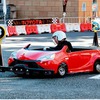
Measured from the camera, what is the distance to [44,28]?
1367 inches

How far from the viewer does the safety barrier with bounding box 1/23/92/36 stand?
106ft

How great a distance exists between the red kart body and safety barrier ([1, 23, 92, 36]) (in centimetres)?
1858

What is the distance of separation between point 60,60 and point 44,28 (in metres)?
22.3

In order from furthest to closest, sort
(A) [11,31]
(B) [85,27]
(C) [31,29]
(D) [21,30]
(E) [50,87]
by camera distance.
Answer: (B) [85,27]
(C) [31,29]
(D) [21,30]
(A) [11,31]
(E) [50,87]

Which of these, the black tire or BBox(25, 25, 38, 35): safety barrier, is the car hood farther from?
BBox(25, 25, 38, 35): safety barrier

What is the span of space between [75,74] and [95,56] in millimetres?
702

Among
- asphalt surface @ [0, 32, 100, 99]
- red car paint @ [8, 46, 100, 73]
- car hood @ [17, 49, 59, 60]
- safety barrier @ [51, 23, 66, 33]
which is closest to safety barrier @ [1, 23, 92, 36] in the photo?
safety barrier @ [51, 23, 66, 33]

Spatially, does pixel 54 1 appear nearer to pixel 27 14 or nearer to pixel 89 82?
pixel 27 14

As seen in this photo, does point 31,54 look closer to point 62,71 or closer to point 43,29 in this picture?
point 62,71

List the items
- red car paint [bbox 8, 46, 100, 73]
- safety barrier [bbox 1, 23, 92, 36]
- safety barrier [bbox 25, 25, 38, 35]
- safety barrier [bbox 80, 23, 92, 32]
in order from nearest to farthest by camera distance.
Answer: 1. red car paint [bbox 8, 46, 100, 73]
2. safety barrier [bbox 1, 23, 92, 36]
3. safety barrier [bbox 25, 25, 38, 35]
4. safety barrier [bbox 80, 23, 92, 32]

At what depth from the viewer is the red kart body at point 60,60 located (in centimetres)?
1226

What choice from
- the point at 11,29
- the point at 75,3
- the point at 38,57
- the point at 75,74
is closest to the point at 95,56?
the point at 75,74

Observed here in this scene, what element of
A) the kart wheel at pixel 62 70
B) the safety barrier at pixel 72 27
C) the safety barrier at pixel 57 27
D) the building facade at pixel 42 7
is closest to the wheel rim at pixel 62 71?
the kart wheel at pixel 62 70

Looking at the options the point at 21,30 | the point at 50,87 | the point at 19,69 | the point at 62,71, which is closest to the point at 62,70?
the point at 62,71
